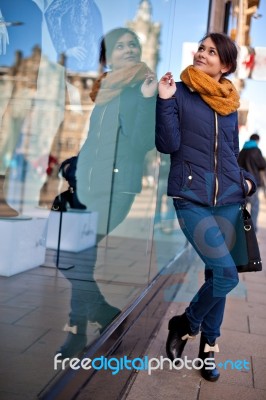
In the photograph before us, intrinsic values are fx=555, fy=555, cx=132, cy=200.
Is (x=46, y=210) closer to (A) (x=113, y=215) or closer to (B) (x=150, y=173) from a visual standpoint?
(A) (x=113, y=215)

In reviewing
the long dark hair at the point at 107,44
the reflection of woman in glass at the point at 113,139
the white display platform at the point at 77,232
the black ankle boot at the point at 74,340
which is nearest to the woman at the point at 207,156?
the reflection of woman in glass at the point at 113,139

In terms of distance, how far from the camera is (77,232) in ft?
11.5

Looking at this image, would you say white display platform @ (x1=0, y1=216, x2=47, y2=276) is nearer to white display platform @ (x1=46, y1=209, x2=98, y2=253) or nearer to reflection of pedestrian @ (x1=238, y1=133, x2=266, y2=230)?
white display platform @ (x1=46, y1=209, x2=98, y2=253)

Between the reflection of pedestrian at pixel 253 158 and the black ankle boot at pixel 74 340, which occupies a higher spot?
the reflection of pedestrian at pixel 253 158

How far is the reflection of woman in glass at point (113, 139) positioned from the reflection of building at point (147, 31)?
0.21 metres

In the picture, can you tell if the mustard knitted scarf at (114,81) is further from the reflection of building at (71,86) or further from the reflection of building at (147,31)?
the reflection of building at (147,31)

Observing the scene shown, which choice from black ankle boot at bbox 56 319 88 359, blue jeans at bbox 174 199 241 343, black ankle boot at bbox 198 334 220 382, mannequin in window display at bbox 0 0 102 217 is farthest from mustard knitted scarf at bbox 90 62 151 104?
black ankle boot at bbox 198 334 220 382

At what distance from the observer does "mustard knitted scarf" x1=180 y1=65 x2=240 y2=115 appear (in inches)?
99.7

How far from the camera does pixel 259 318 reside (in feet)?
13.3

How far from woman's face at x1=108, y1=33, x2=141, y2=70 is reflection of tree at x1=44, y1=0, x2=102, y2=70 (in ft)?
0.30

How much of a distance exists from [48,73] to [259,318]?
2.54 metres

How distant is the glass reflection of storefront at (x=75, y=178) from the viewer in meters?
→ 1.89

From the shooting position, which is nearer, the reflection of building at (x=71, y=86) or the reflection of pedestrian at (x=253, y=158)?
the reflection of building at (x=71, y=86)

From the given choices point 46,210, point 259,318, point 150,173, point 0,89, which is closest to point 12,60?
point 0,89
